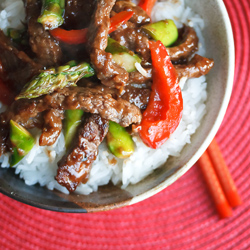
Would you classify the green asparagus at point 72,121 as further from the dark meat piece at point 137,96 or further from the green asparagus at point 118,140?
the dark meat piece at point 137,96

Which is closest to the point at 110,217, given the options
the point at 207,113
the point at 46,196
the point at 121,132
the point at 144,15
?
the point at 46,196

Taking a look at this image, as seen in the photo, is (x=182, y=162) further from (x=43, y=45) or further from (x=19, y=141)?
(x=43, y=45)

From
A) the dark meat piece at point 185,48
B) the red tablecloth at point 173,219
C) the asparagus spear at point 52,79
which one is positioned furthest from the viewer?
the red tablecloth at point 173,219

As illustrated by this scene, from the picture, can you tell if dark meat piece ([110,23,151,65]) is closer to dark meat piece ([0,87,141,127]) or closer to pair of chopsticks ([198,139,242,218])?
dark meat piece ([0,87,141,127])

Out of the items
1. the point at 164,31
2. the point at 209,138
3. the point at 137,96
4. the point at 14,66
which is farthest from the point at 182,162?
the point at 14,66

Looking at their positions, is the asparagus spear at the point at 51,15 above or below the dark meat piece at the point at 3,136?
above

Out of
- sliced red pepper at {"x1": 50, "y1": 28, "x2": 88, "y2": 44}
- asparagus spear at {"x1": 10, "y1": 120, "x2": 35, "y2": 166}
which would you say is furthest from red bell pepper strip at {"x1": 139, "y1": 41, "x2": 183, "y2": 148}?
asparagus spear at {"x1": 10, "y1": 120, "x2": 35, "y2": 166}

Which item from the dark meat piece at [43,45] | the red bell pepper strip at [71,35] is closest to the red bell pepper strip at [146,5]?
the red bell pepper strip at [71,35]
